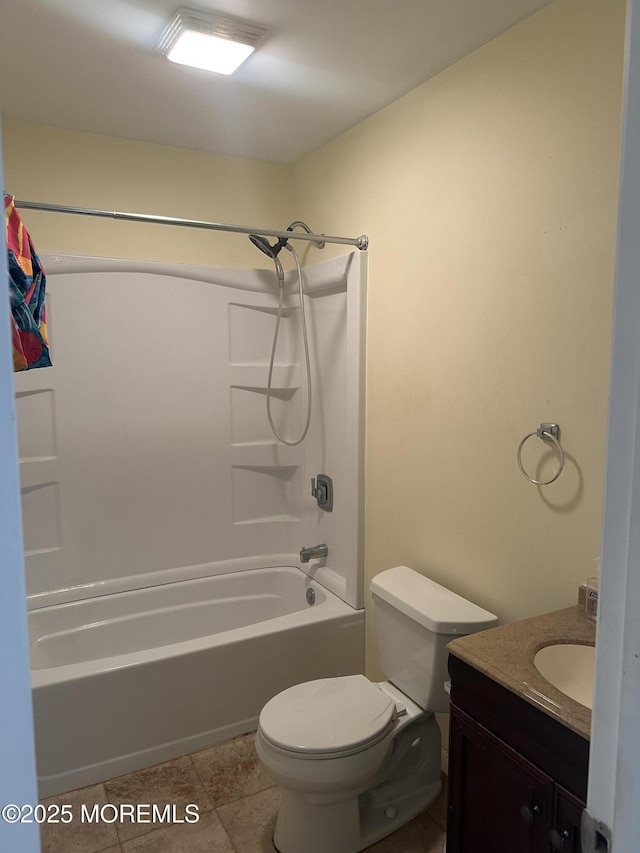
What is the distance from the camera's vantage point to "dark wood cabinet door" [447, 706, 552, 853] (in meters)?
1.32

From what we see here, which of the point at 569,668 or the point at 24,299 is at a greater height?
the point at 24,299

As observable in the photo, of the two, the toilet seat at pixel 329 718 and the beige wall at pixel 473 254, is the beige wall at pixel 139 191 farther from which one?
the toilet seat at pixel 329 718

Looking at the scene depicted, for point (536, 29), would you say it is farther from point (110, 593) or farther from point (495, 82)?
point (110, 593)

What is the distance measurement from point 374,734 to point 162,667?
91 centimetres

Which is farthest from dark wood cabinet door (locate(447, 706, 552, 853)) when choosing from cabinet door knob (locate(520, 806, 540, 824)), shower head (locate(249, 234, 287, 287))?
shower head (locate(249, 234, 287, 287))

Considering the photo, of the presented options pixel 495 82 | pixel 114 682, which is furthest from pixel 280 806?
pixel 495 82

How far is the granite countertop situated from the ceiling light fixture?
184cm

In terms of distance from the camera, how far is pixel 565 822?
125 centimetres

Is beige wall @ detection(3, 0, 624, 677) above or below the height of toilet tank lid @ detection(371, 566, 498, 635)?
above

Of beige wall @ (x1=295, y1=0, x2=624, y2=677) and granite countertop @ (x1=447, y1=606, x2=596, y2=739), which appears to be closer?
granite countertop @ (x1=447, y1=606, x2=596, y2=739)

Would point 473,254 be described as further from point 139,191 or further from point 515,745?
point 139,191

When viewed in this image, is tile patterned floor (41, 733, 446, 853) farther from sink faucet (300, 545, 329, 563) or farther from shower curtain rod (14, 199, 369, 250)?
shower curtain rod (14, 199, 369, 250)

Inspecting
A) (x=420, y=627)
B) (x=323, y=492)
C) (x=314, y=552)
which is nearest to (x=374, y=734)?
(x=420, y=627)

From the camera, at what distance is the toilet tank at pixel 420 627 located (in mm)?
1934
